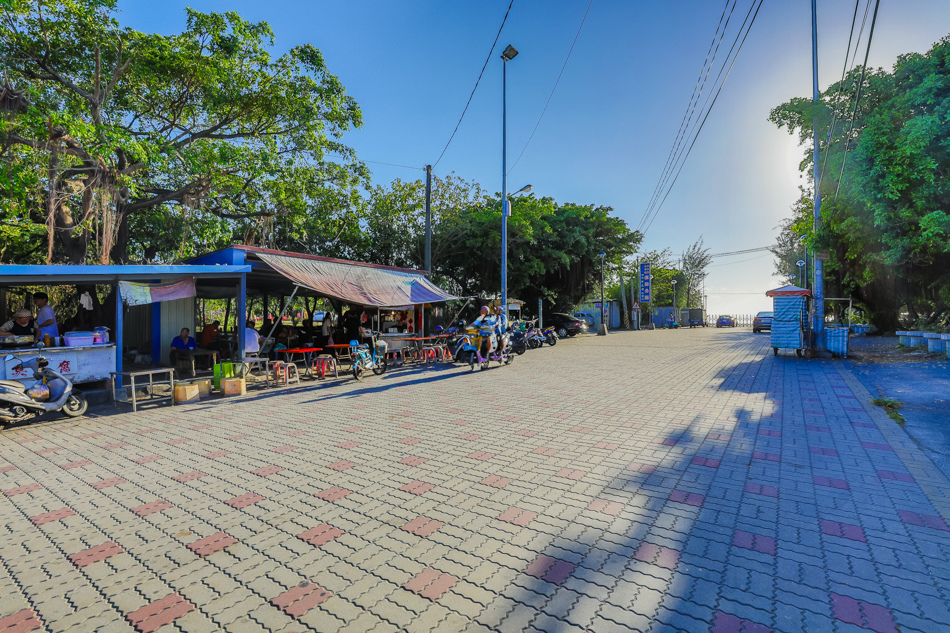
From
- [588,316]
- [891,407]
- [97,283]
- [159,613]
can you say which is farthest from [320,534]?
[588,316]

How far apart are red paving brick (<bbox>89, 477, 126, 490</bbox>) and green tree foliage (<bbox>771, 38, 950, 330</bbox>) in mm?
15653

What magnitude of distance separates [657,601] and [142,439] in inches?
246

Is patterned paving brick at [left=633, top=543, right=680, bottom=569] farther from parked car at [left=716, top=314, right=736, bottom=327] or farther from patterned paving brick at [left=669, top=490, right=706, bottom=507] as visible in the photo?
parked car at [left=716, top=314, right=736, bottom=327]

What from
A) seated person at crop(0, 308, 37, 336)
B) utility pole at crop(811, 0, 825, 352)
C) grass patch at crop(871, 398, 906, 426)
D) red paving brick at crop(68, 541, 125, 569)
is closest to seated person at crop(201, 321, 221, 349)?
seated person at crop(0, 308, 37, 336)

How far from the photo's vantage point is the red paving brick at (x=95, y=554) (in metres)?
2.88

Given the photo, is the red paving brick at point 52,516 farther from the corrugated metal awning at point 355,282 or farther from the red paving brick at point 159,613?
Answer: the corrugated metal awning at point 355,282

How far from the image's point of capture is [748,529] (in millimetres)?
3186

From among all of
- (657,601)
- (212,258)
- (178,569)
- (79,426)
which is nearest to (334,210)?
(212,258)

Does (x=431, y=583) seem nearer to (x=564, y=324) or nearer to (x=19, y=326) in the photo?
(x=19, y=326)

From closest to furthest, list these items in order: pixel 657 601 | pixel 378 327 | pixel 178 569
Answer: pixel 657 601, pixel 178 569, pixel 378 327

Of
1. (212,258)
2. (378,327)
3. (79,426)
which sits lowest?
(79,426)

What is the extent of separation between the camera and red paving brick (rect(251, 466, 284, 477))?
14.6 feet

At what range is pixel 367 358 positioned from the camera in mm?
11188

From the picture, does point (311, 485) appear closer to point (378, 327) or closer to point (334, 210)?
point (378, 327)
